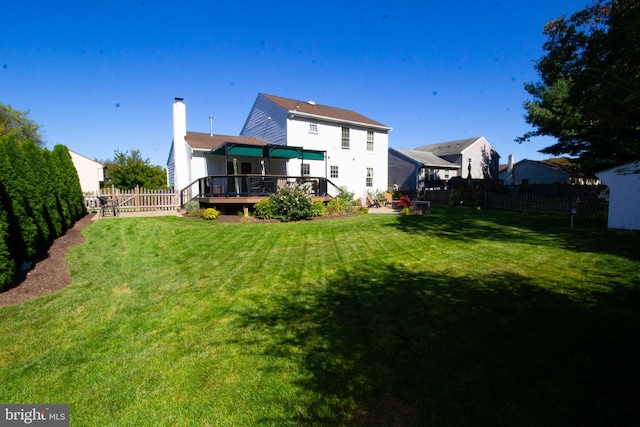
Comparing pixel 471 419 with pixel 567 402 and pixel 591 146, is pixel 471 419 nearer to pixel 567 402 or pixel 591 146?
A: pixel 567 402

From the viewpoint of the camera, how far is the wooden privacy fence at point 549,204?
571 inches

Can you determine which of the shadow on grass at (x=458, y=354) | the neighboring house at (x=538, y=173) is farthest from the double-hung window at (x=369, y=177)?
the shadow on grass at (x=458, y=354)

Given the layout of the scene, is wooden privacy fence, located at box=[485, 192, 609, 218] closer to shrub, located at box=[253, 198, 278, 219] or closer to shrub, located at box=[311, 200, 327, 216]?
shrub, located at box=[311, 200, 327, 216]

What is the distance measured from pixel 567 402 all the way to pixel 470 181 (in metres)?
25.7

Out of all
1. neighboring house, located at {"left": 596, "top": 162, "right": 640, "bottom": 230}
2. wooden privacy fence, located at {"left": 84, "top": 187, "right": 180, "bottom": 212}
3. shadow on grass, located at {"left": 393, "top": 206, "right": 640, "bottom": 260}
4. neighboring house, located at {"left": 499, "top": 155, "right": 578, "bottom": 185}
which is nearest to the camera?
shadow on grass, located at {"left": 393, "top": 206, "right": 640, "bottom": 260}

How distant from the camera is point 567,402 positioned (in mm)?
2697

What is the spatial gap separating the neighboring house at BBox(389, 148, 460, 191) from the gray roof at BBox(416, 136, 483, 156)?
7.65 feet

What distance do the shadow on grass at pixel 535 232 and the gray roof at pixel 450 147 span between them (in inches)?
1012

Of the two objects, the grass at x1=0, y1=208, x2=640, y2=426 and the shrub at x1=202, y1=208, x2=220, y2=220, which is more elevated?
the shrub at x1=202, y1=208, x2=220, y2=220

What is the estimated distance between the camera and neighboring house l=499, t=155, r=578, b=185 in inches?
1446

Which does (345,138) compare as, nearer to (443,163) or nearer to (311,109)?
(311,109)

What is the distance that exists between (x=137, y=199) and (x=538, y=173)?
44.0 metres

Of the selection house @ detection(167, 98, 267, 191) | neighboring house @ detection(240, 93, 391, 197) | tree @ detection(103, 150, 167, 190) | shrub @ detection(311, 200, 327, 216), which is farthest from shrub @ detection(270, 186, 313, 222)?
tree @ detection(103, 150, 167, 190)

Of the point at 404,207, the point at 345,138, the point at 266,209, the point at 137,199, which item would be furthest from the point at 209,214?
the point at 345,138
